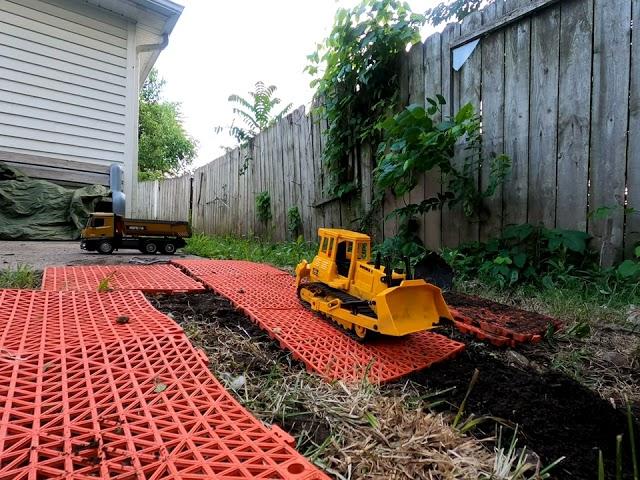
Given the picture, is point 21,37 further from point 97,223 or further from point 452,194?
point 452,194

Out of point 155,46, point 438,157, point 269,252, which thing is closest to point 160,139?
point 155,46

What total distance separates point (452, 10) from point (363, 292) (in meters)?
5.02

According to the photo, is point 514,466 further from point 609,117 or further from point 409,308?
point 609,117

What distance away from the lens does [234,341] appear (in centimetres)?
172

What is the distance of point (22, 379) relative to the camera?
1162 mm

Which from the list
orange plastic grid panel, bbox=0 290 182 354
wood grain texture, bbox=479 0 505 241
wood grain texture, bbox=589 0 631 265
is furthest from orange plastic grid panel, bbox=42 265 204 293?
wood grain texture, bbox=589 0 631 265

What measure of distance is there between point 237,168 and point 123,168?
2056mm

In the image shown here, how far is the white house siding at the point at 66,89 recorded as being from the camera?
20.3 feet

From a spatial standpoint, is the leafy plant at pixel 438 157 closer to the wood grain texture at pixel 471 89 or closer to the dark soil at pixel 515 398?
the wood grain texture at pixel 471 89

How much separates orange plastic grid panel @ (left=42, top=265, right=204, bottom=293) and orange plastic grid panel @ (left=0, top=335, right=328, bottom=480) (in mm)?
1174

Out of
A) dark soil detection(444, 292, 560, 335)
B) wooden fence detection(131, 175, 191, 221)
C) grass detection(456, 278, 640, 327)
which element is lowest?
dark soil detection(444, 292, 560, 335)

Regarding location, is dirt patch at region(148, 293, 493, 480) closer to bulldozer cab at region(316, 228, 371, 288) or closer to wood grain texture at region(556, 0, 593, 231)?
bulldozer cab at region(316, 228, 371, 288)

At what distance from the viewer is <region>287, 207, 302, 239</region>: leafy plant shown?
559 centimetres

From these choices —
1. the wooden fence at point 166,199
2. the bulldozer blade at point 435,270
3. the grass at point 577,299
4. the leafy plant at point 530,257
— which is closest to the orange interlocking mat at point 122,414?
the bulldozer blade at point 435,270
